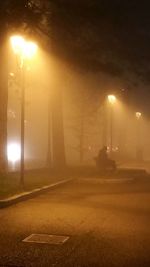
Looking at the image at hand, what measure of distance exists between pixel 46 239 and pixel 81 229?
4.68 ft

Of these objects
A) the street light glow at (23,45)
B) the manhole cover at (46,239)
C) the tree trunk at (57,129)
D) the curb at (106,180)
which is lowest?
the manhole cover at (46,239)

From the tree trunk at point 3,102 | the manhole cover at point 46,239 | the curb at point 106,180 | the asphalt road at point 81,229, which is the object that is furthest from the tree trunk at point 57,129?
the manhole cover at point 46,239

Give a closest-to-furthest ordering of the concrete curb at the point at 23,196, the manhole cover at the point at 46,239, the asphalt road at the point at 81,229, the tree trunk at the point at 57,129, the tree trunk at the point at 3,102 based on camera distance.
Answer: the asphalt road at the point at 81,229 < the manhole cover at the point at 46,239 < the concrete curb at the point at 23,196 < the tree trunk at the point at 3,102 < the tree trunk at the point at 57,129

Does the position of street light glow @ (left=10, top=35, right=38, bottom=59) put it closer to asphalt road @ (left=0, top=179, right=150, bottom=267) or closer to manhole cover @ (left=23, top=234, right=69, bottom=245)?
asphalt road @ (left=0, top=179, right=150, bottom=267)

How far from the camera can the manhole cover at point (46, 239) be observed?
10953 millimetres

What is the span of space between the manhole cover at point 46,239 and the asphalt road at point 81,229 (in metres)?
0.15

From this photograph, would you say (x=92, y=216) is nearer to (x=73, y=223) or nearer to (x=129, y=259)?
(x=73, y=223)

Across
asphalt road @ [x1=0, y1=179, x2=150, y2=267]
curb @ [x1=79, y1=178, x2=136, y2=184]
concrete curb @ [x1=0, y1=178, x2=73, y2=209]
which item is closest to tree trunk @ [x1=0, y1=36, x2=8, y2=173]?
concrete curb @ [x1=0, y1=178, x2=73, y2=209]

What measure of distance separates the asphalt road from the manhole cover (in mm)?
147

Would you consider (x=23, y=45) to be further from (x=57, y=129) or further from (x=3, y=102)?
(x=57, y=129)

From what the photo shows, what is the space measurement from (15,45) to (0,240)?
13821 mm

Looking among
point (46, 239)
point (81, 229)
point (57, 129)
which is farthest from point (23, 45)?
point (57, 129)

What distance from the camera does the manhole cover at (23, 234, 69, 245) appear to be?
35.9 ft

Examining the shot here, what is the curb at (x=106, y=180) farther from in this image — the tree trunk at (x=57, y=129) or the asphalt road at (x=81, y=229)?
the tree trunk at (x=57, y=129)
